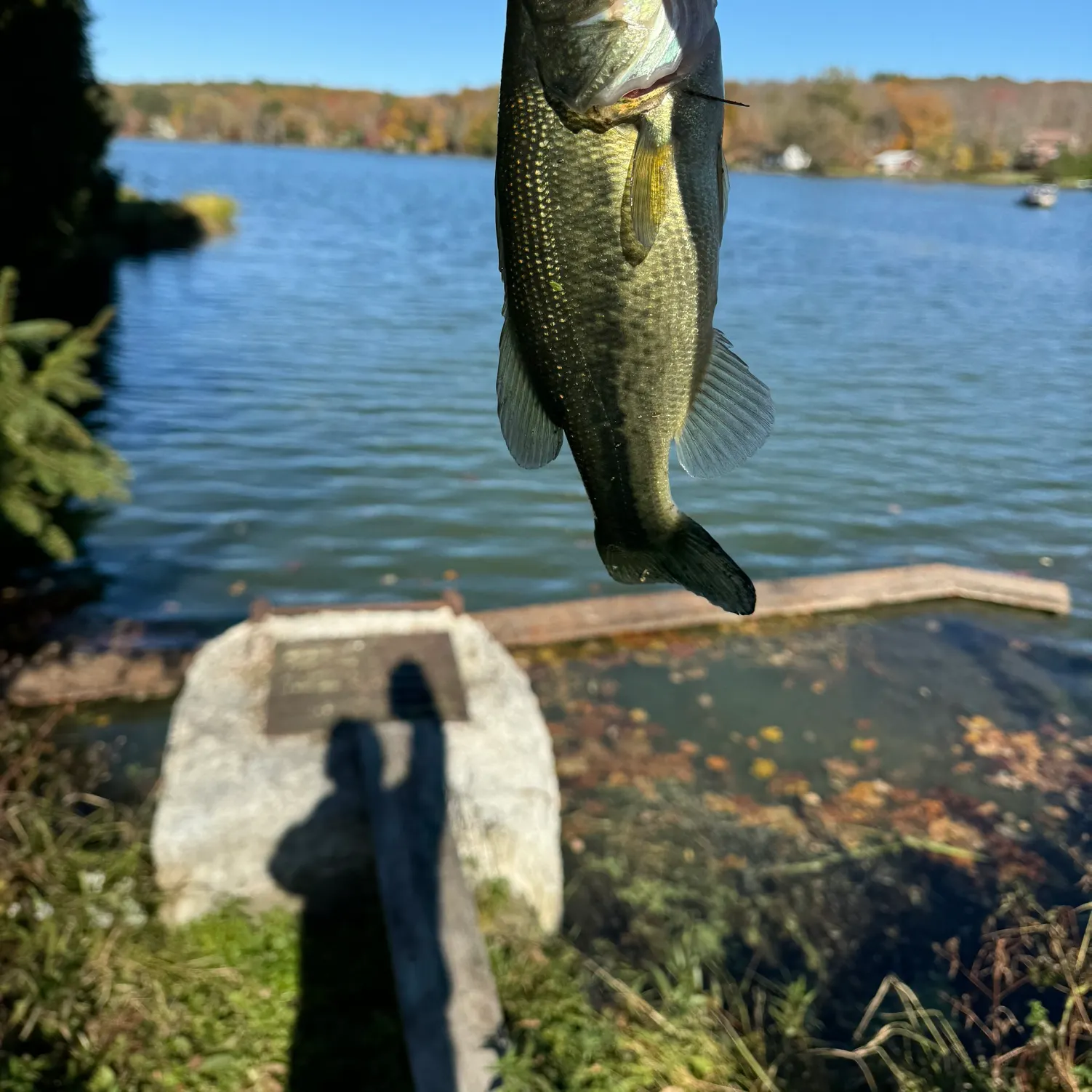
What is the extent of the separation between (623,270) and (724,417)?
1.11 feet

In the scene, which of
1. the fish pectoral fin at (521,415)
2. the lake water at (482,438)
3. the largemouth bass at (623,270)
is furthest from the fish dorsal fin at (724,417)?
the lake water at (482,438)

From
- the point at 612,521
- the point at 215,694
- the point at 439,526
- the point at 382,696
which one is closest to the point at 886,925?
the point at 382,696

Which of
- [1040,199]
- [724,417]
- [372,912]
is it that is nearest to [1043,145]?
[1040,199]

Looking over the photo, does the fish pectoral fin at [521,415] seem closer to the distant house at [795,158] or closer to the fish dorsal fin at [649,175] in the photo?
the fish dorsal fin at [649,175]

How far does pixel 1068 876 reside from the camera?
5.45 metres

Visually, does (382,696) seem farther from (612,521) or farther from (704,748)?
(612,521)

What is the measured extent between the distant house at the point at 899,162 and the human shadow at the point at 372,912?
380 feet

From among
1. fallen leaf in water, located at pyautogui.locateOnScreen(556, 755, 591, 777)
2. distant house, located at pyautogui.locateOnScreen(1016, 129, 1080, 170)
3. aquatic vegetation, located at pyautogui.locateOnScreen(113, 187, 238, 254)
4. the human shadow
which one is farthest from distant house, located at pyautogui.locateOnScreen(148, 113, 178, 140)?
the human shadow

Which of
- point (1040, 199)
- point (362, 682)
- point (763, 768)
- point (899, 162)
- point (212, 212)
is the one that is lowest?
point (763, 768)

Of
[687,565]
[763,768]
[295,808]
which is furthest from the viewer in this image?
[763,768]

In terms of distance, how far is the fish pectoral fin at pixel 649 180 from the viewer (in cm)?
125

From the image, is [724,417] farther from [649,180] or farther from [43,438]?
[43,438]

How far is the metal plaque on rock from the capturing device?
15.8ft

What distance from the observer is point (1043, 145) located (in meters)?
99.6
